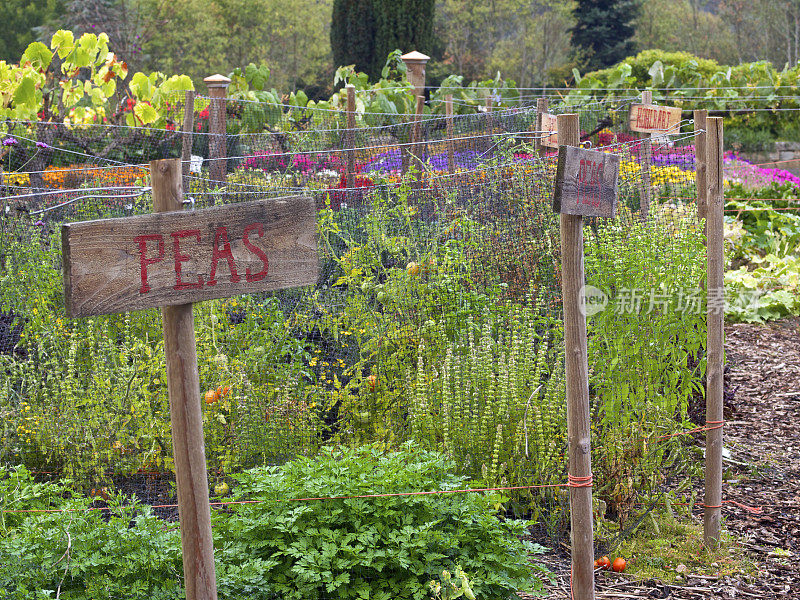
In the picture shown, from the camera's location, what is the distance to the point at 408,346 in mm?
3924

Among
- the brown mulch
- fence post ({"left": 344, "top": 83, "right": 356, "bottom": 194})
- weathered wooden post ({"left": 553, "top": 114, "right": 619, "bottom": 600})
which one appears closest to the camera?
weathered wooden post ({"left": 553, "top": 114, "right": 619, "bottom": 600})

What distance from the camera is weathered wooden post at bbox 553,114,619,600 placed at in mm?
2594

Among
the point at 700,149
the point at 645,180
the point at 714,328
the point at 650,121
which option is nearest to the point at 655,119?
the point at 650,121

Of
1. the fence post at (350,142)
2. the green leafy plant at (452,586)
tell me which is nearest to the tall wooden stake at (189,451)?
the green leafy plant at (452,586)

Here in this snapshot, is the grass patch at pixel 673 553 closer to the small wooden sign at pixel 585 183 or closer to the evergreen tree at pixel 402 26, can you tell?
the small wooden sign at pixel 585 183

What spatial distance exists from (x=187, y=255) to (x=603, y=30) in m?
30.6

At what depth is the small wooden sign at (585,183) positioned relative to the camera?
8.14ft

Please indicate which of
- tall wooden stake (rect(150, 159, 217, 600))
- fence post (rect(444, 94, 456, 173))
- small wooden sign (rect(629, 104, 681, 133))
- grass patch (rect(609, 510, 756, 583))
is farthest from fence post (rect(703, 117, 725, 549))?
fence post (rect(444, 94, 456, 173))

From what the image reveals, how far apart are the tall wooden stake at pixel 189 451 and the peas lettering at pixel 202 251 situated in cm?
13

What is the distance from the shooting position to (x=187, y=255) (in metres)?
1.91

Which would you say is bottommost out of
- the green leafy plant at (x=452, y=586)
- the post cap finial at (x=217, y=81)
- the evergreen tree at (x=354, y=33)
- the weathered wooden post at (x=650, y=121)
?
the green leafy plant at (x=452, y=586)

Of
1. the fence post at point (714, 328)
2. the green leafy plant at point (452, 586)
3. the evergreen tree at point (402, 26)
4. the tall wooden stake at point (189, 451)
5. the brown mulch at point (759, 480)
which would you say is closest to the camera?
the tall wooden stake at point (189, 451)

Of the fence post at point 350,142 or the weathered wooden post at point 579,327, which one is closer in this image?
the weathered wooden post at point 579,327

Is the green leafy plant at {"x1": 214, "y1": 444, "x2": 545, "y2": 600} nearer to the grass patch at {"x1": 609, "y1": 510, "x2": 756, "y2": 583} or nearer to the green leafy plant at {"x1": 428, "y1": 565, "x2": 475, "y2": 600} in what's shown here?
the green leafy plant at {"x1": 428, "y1": 565, "x2": 475, "y2": 600}
